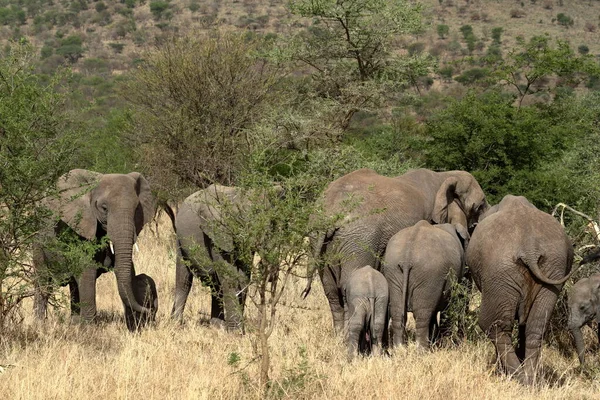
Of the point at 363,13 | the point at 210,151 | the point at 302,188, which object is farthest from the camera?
the point at 363,13

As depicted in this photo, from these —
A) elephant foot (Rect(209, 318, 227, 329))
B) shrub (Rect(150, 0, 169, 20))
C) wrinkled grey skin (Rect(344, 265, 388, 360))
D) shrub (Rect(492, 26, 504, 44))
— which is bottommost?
shrub (Rect(492, 26, 504, 44))

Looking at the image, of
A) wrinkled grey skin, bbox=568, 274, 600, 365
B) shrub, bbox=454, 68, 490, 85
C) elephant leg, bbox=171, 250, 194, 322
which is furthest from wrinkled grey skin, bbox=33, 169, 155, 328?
shrub, bbox=454, 68, 490, 85

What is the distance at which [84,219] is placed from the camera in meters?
10.5

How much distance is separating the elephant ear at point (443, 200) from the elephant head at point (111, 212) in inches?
140

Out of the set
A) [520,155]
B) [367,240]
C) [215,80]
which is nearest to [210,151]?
[215,80]

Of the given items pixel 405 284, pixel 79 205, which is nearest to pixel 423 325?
pixel 405 284

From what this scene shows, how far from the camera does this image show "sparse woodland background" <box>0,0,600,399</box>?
7.60m

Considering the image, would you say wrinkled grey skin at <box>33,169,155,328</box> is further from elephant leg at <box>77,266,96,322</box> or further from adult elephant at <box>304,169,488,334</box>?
adult elephant at <box>304,169,488,334</box>

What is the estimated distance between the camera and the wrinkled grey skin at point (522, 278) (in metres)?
8.00

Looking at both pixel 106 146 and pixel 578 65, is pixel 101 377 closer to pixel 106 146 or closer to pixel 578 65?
pixel 106 146

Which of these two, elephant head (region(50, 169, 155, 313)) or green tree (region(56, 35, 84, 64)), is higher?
elephant head (region(50, 169, 155, 313))

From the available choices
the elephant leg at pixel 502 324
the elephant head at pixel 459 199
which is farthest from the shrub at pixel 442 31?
the elephant leg at pixel 502 324

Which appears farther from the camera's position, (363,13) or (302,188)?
(363,13)

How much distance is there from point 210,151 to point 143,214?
25.3 feet
